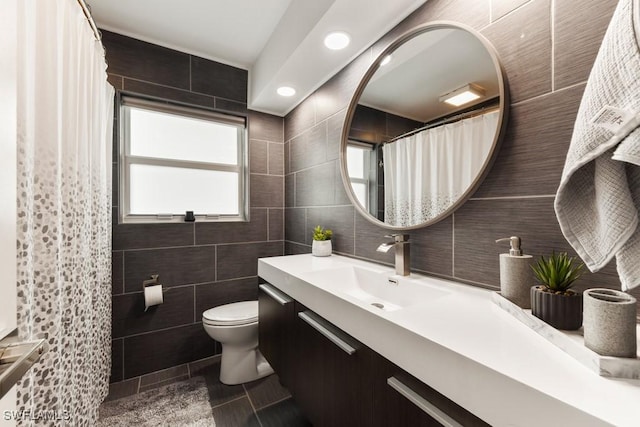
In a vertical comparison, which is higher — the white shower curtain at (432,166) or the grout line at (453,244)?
the white shower curtain at (432,166)

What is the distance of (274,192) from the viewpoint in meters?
2.42

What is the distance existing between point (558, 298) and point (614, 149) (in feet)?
1.12

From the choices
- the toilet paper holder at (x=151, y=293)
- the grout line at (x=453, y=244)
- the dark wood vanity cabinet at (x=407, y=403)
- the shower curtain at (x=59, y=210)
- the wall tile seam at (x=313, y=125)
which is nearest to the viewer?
the dark wood vanity cabinet at (x=407, y=403)

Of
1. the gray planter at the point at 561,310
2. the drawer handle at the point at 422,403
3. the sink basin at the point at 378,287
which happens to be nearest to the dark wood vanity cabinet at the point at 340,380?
the drawer handle at the point at 422,403

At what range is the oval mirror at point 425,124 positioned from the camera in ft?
3.20

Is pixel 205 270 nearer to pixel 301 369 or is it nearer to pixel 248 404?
pixel 248 404

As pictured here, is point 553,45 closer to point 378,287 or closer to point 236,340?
point 378,287

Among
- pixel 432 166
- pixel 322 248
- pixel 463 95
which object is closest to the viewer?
pixel 463 95

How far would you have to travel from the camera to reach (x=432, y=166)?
1.17 meters

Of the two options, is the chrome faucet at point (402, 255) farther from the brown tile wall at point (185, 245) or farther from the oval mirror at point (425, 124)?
the brown tile wall at point (185, 245)

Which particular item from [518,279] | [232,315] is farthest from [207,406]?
[518,279]

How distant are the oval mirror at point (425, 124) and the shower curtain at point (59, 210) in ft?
4.25

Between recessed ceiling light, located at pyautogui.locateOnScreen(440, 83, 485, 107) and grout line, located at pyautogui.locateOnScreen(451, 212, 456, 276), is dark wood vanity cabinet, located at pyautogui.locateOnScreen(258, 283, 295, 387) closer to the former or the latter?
grout line, located at pyautogui.locateOnScreen(451, 212, 456, 276)

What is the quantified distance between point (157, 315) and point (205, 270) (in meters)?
0.45
